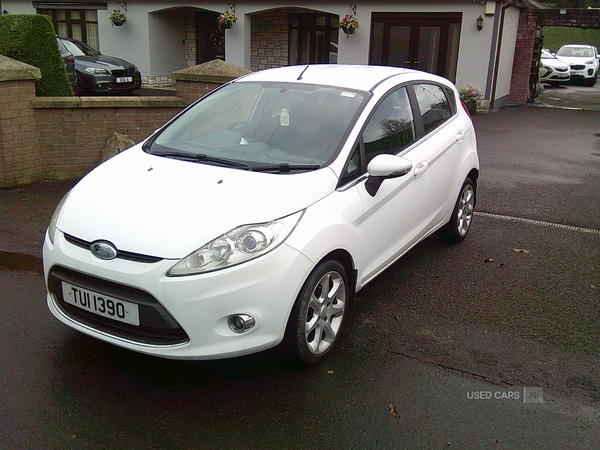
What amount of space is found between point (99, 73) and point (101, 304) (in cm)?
1294

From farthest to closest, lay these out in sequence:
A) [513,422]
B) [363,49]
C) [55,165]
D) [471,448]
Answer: [363,49]
[55,165]
[513,422]
[471,448]

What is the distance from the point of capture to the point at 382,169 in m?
3.71

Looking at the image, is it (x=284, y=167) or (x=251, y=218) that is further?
(x=284, y=167)

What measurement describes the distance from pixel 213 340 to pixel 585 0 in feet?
222

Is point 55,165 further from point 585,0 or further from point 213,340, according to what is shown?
point 585,0

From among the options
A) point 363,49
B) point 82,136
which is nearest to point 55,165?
point 82,136

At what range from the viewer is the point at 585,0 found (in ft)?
196

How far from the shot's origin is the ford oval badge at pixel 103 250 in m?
3.13

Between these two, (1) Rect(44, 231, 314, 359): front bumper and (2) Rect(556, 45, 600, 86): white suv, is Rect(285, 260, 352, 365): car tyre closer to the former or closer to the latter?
(1) Rect(44, 231, 314, 359): front bumper

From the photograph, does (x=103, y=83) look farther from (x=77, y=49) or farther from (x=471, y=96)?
(x=471, y=96)

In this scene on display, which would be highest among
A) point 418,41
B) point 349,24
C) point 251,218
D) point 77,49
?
point 349,24

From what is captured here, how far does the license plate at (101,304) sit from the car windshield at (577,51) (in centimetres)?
3052

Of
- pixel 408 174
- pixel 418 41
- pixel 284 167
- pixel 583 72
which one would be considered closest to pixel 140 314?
pixel 284 167

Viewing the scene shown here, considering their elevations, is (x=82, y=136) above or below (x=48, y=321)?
above
